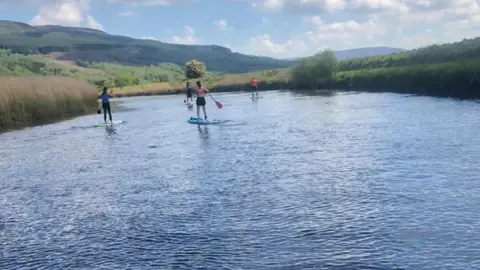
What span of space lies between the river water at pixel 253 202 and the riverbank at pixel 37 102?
40.4 ft

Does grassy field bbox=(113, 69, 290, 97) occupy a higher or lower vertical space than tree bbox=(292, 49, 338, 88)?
lower

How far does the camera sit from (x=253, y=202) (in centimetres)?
1313

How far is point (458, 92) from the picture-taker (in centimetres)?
4328

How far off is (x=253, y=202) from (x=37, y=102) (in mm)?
30941

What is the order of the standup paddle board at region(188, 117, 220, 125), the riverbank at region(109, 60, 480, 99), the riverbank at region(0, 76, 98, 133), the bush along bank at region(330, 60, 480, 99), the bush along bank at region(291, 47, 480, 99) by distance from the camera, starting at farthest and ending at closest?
the riverbank at region(109, 60, 480, 99), the bush along bank at region(291, 47, 480, 99), the bush along bank at region(330, 60, 480, 99), the riverbank at region(0, 76, 98, 133), the standup paddle board at region(188, 117, 220, 125)

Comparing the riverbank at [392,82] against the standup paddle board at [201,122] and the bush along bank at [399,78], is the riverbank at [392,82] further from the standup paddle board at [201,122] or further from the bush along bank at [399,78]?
the standup paddle board at [201,122]

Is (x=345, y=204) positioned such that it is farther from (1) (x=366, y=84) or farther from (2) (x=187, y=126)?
(1) (x=366, y=84)

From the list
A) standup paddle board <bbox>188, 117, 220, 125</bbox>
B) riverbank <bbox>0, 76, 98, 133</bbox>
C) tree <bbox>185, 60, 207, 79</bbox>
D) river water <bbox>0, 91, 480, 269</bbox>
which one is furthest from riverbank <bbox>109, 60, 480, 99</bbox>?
tree <bbox>185, 60, 207, 79</bbox>

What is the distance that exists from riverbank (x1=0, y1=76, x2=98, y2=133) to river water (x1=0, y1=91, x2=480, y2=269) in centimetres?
1231

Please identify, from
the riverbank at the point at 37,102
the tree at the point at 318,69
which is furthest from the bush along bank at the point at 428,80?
the riverbank at the point at 37,102

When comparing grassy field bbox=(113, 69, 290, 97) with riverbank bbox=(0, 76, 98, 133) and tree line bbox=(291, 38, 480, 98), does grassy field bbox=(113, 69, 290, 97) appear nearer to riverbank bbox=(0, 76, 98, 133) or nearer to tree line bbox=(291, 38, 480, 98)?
tree line bbox=(291, 38, 480, 98)

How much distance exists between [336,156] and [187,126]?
1516 centimetres

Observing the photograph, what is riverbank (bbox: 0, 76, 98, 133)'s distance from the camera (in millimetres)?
36531

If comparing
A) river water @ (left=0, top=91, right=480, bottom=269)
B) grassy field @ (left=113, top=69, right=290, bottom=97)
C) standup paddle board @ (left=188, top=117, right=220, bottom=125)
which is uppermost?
river water @ (left=0, top=91, right=480, bottom=269)
